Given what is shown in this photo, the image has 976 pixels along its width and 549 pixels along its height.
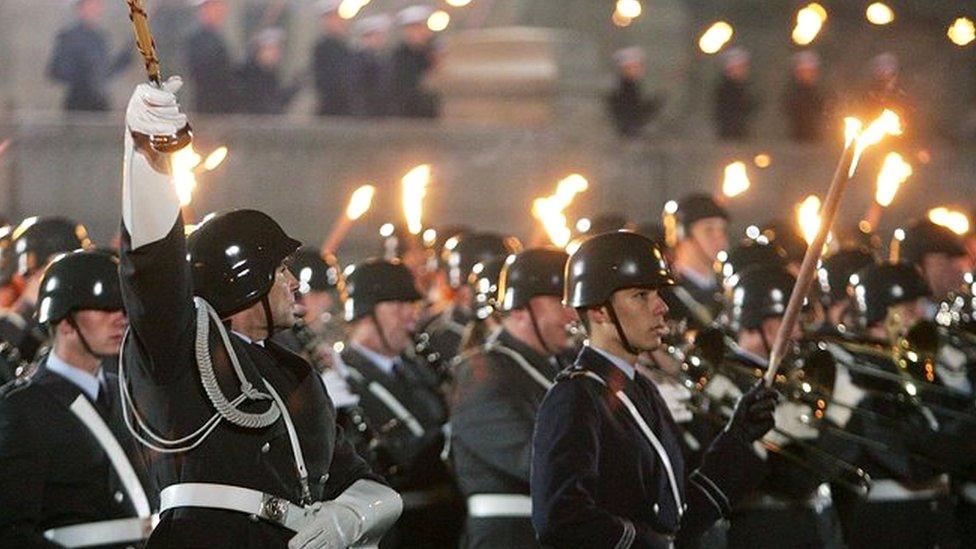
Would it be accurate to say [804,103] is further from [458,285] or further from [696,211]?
[458,285]

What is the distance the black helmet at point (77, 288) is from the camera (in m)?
9.45

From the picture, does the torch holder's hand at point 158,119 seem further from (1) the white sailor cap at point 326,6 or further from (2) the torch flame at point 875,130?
(1) the white sailor cap at point 326,6

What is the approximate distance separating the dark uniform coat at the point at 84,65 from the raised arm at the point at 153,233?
1417 centimetres

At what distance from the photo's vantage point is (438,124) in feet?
73.7

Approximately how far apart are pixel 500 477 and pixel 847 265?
200 inches

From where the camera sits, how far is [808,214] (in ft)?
69.6

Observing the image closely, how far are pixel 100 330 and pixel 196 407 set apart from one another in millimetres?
2692

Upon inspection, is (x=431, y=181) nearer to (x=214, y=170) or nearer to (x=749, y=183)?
(x=214, y=170)

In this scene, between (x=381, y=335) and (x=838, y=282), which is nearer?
(x=381, y=335)

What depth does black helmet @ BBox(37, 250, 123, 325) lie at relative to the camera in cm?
945

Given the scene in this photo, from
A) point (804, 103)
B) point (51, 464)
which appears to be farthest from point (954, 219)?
point (51, 464)

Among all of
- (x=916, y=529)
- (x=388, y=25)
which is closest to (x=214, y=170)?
(x=388, y=25)

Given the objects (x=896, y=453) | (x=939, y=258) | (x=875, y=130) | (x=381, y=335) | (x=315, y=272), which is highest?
(x=875, y=130)

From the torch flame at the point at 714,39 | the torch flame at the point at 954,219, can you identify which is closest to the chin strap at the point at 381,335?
the torch flame at the point at 954,219
